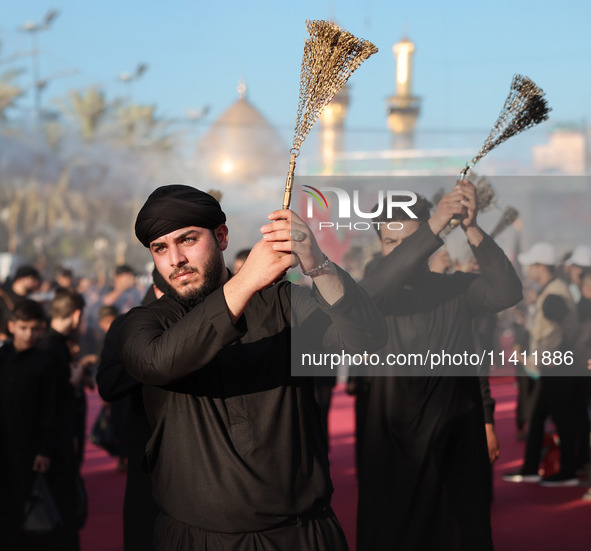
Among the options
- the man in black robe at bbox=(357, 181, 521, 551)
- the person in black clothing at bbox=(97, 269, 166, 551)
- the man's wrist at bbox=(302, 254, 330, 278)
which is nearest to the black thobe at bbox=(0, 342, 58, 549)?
the person in black clothing at bbox=(97, 269, 166, 551)

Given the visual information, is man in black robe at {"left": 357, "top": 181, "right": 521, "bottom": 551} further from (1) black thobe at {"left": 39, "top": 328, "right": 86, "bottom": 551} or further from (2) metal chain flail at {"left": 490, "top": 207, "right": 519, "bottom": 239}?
(1) black thobe at {"left": 39, "top": 328, "right": 86, "bottom": 551}

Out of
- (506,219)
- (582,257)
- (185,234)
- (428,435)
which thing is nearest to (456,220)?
(506,219)

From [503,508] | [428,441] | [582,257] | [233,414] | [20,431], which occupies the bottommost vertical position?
[503,508]

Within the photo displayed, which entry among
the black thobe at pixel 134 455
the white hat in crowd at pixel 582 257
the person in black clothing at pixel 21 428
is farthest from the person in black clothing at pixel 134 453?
the white hat in crowd at pixel 582 257

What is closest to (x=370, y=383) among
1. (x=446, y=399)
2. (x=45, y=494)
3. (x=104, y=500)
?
(x=446, y=399)

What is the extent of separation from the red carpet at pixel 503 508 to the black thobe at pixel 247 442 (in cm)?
344

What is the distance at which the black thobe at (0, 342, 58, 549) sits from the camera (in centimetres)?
571

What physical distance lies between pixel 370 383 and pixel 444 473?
1.90 feet

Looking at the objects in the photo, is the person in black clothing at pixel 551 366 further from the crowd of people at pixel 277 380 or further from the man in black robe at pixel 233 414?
the man in black robe at pixel 233 414

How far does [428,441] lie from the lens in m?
4.62

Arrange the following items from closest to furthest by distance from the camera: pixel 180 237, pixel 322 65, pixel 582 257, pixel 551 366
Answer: pixel 322 65, pixel 180 237, pixel 551 366, pixel 582 257

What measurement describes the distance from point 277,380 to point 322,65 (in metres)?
0.90

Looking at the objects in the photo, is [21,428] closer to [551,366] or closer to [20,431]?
[20,431]

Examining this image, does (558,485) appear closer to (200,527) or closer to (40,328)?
(40,328)
